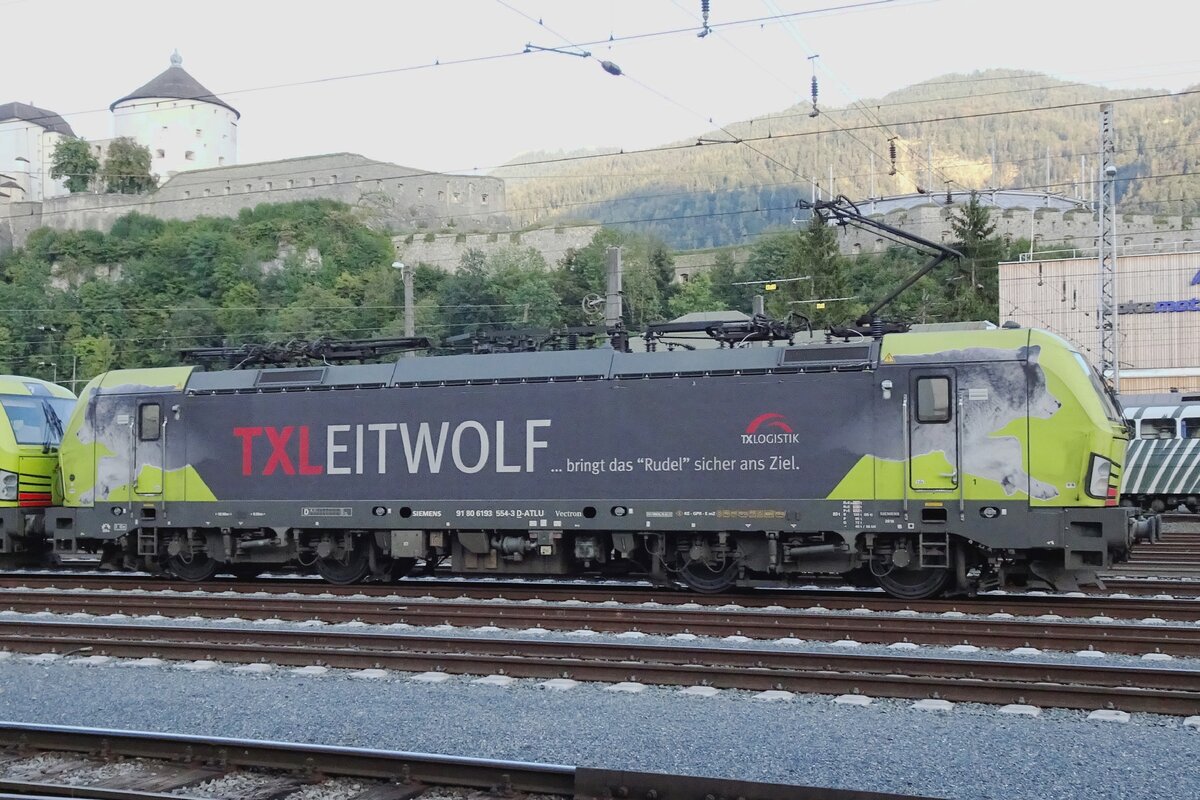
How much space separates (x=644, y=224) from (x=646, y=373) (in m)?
90.0

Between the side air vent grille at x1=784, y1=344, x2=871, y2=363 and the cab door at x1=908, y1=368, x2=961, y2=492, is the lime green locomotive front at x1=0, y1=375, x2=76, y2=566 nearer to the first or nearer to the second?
the side air vent grille at x1=784, y1=344, x2=871, y2=363

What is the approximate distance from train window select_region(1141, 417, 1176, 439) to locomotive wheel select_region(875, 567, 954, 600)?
61.6 feet

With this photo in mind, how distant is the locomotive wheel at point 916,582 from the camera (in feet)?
46.9

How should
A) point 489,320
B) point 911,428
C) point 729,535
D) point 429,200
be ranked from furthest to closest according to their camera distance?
1. point 429,200
2. point 489,320
3. point 729,535
4. point 911,428

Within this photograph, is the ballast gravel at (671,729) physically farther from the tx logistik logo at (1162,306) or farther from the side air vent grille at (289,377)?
the tx logistik logo at (1162,306)

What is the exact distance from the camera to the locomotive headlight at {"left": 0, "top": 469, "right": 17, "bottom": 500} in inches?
732

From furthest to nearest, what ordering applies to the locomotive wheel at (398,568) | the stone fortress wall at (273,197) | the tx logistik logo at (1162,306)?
the stone fortress wall at (273,197) → the tx logistik logo at (1162,306) → the locomotive wheel at (398,568)

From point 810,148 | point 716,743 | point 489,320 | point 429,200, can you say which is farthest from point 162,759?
point 810,148

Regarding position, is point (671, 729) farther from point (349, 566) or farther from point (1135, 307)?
point (1135, 307)

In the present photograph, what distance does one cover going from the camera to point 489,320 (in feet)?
240

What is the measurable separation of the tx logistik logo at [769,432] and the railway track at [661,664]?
418cm

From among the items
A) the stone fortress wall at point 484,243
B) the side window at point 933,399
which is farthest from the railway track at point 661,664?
the stone fortress wall at point 484,243

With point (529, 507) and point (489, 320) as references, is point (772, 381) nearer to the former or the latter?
point (529, 507)

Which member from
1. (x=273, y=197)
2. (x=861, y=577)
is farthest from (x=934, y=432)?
(x=273, y=197)
